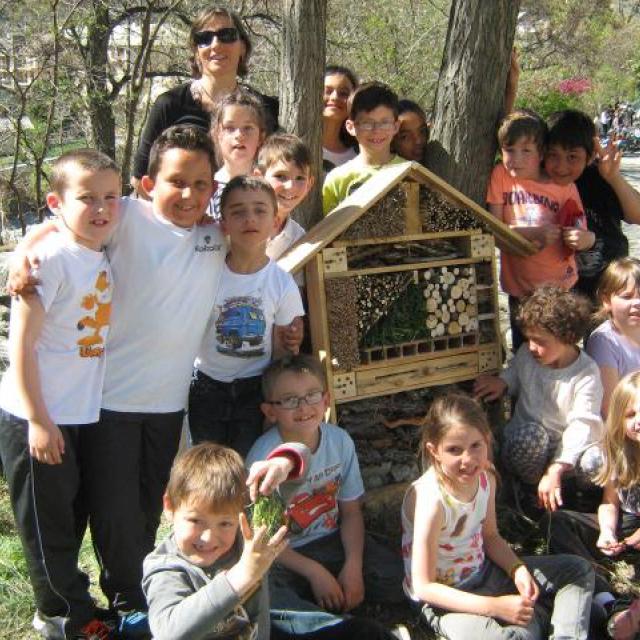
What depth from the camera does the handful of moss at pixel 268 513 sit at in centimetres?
227

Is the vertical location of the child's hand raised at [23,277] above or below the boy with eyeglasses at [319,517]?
above

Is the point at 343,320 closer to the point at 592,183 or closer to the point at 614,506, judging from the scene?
the point at 614,506

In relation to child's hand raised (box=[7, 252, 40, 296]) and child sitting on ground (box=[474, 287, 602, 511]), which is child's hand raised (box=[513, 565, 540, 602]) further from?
child's hand raised (box=[7, 252, 40, 296])

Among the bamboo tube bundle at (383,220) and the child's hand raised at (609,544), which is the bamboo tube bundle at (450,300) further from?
the child's hand raised at (609,544)

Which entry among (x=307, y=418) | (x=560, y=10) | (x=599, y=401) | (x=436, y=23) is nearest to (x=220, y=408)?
(x=307, y=418)

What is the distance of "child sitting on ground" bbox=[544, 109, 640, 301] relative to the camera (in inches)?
150

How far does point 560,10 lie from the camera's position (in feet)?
52.9

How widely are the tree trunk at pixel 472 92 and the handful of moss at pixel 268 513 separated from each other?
2010 mm

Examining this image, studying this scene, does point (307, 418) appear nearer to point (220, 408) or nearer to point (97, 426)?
point (220, 408)

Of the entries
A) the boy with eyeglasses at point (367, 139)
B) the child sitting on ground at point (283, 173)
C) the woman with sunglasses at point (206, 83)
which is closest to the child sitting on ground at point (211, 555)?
the child sitting on ground at point (283, 173)

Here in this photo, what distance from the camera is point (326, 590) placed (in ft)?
9.30

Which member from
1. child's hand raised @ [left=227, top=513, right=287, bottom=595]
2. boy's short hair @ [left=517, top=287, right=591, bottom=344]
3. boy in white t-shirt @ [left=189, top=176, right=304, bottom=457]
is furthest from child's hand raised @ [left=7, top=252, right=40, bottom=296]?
boy's short hair @ [left=517, top=287, right=591, bottom=344]

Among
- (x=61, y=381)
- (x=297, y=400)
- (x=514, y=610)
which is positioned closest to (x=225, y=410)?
(x=297, y=400)

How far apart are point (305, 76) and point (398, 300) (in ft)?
3.66
